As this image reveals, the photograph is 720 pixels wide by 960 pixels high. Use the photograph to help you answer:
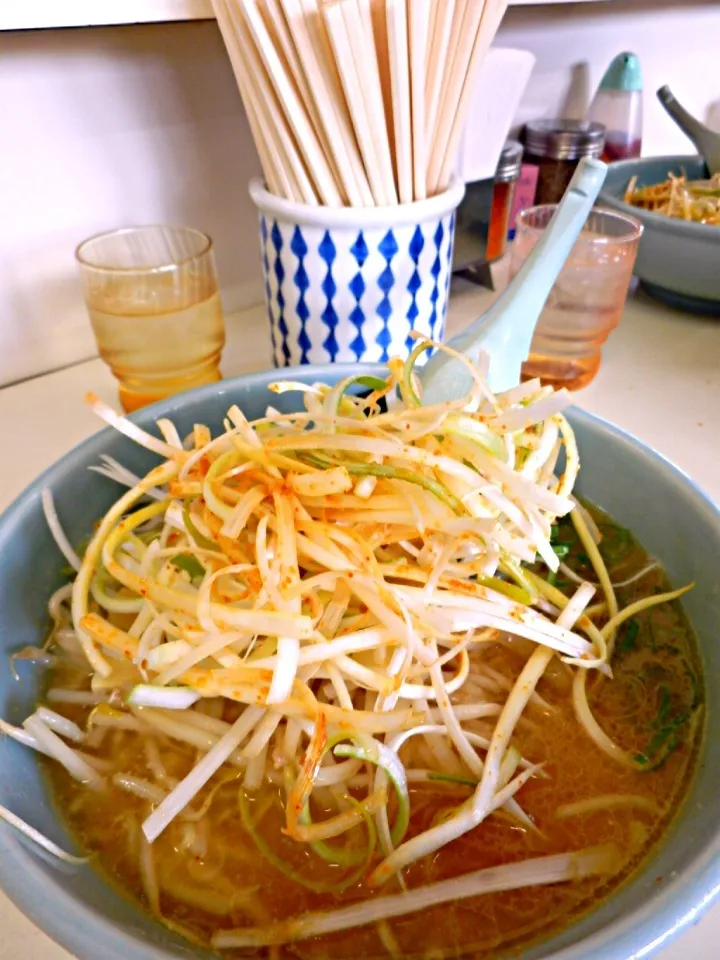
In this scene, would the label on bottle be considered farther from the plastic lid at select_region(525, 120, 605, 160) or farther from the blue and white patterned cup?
the blue and white patterned cup

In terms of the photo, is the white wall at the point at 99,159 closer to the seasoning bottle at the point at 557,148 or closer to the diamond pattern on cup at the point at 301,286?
the diamond pattern on cup at the point at 301,286

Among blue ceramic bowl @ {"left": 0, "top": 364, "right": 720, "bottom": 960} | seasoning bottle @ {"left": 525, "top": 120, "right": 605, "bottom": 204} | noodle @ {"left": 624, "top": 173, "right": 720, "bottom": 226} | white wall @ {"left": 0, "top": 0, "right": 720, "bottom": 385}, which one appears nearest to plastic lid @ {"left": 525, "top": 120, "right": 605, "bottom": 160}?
seasoning bottle @ {"left": 525, "top": 120, "right": 605, "bottom": 204}

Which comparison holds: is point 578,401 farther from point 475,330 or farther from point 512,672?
point 512,672

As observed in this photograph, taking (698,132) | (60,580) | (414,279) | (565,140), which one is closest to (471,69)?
(414,279)

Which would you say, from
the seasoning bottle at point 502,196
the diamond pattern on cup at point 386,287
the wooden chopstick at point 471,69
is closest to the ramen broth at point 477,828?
the diamond pattern on cup at point 386,287

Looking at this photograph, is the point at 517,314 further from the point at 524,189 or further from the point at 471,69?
the point at 524,189

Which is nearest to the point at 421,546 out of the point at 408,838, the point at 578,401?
the point at 408,838
